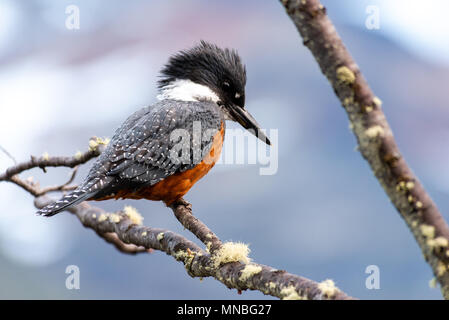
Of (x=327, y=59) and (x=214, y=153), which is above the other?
(x=214, y=153)

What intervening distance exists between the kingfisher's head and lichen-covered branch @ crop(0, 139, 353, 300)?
0.76 m

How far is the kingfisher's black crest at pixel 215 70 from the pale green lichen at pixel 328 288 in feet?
7.57

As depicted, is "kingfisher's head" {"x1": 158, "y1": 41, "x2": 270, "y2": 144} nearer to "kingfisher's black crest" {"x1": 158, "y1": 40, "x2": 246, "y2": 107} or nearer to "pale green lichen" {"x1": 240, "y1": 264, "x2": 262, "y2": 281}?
"kingfisher's black crest" {"x1": 158, "y1": 40, "x2": 246, "y2": 107}

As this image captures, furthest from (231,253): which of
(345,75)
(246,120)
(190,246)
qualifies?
(246,120)

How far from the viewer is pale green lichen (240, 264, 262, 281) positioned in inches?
83.3

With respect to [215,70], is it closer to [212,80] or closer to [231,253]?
[212,80]

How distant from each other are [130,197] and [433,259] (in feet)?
7.47

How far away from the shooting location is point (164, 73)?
3.94 meters

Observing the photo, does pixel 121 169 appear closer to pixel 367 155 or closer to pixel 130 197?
pixel 130 197

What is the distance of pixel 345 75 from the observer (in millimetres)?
1564

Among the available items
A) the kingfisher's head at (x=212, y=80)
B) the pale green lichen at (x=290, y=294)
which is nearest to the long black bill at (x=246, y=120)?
the kingfisher's head at (x=212, y=80)

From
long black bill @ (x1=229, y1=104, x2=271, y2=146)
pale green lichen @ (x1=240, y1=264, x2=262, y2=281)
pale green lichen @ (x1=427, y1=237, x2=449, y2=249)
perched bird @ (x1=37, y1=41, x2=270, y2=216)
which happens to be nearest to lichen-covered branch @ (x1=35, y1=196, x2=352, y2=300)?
pale green lichen @ (x1=240, y1=264, x2=262, y2=281)

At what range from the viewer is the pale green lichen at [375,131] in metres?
1.55
